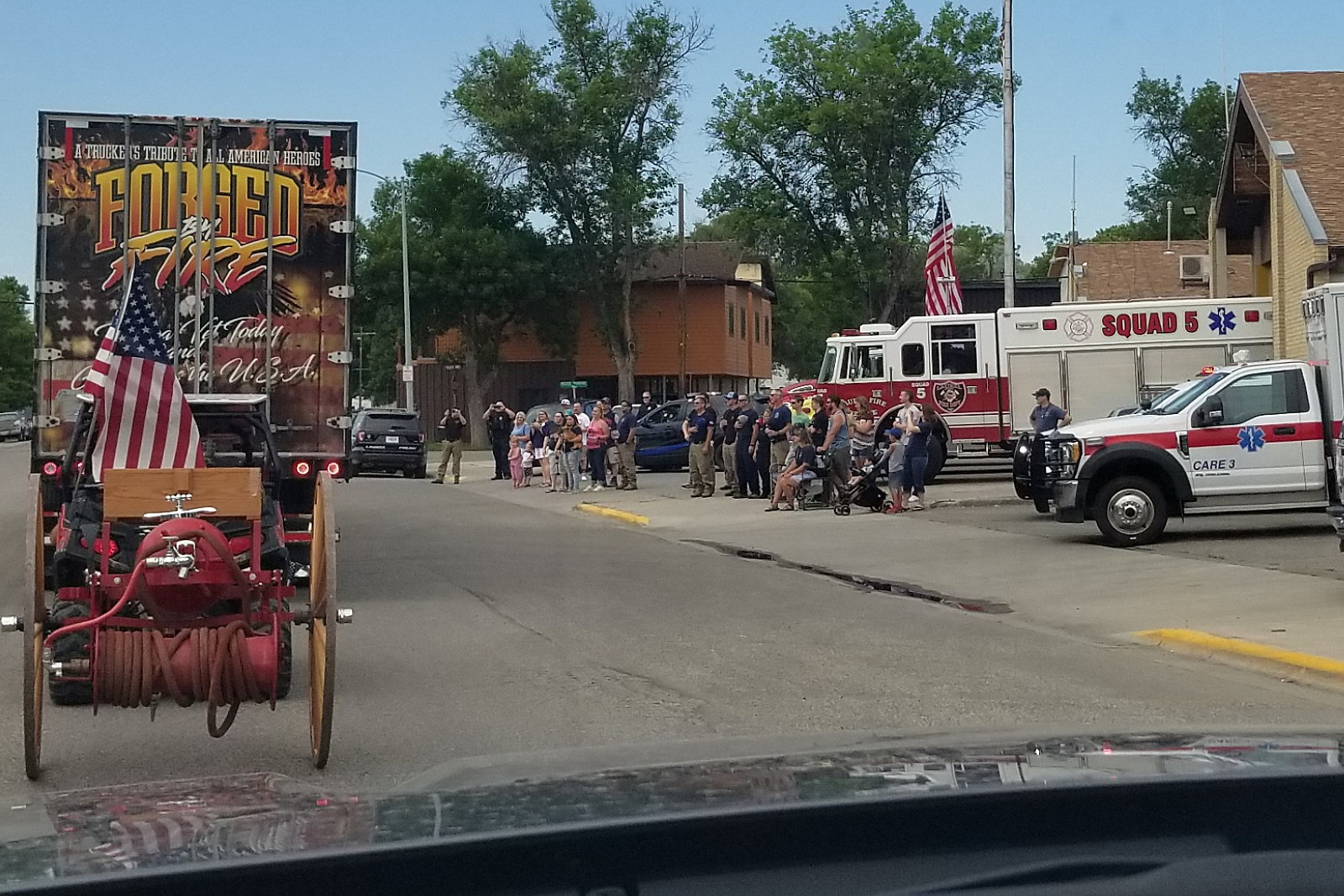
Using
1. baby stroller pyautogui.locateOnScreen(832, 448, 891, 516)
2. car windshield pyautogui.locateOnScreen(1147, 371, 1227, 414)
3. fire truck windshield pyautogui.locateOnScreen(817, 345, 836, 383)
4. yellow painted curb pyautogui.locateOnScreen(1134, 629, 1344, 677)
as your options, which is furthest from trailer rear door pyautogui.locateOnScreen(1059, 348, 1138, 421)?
yellow painted curb pyautogui.locateOnScreen(1134, 629, 1344, 677)

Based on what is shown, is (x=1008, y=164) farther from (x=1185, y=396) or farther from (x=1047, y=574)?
(x=1047, y=574)

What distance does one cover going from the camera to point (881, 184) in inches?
2461

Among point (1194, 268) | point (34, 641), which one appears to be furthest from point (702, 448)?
point (1194, 268)

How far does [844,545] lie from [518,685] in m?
9.59

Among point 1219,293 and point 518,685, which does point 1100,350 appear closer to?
point 1219,293

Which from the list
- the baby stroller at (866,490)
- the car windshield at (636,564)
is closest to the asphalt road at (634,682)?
the car windshield at (636,564)

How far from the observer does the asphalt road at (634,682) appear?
783cm

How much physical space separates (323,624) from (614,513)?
1817 centimetres

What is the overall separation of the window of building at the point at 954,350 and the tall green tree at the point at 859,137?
106 ft

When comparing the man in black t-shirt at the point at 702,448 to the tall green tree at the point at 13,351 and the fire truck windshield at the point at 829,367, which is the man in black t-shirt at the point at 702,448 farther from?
the tall green tree at the point at 13,351

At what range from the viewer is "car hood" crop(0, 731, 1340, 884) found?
2.42m

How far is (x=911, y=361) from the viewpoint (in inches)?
1199

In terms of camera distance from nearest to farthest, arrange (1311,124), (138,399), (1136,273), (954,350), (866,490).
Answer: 1. (138,399)
2. (866,490)
3. (1311,124)
4. (954,350)
5. (1136,273)

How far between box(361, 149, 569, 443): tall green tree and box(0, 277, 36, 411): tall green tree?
63623mm
